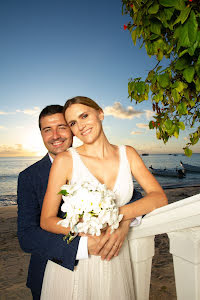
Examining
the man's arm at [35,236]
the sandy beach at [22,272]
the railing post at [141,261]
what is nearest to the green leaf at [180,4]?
the railing post at [141,261]

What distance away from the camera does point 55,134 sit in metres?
2.38

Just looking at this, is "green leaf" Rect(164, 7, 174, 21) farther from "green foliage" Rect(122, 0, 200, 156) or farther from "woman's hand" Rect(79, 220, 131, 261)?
"woman's hand" Rect(79, 220, 131, 261)

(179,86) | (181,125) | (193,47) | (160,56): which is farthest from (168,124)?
(193,47)

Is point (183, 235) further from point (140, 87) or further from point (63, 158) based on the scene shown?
point (140, 87)

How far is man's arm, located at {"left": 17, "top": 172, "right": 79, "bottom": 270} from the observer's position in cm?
148

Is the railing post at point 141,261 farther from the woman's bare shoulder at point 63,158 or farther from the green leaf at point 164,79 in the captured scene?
the green leaf at point 164,79

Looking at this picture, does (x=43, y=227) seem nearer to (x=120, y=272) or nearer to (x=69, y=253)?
(x=69, y=253)

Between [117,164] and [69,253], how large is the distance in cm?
82

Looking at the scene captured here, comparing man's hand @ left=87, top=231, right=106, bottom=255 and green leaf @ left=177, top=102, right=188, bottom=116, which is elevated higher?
green leaf @ left=177, top=102, right=188, bottom=116

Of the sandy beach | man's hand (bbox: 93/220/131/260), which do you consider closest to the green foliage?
man's hand (bbox: 93/220/131/260)

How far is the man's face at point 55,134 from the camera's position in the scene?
236 cm

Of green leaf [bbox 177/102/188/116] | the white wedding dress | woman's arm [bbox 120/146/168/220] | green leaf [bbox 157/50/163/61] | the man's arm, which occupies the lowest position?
the white wedding dress

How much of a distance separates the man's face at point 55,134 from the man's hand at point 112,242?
1181 millimetres

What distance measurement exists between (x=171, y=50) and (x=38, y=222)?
75.4 inches
